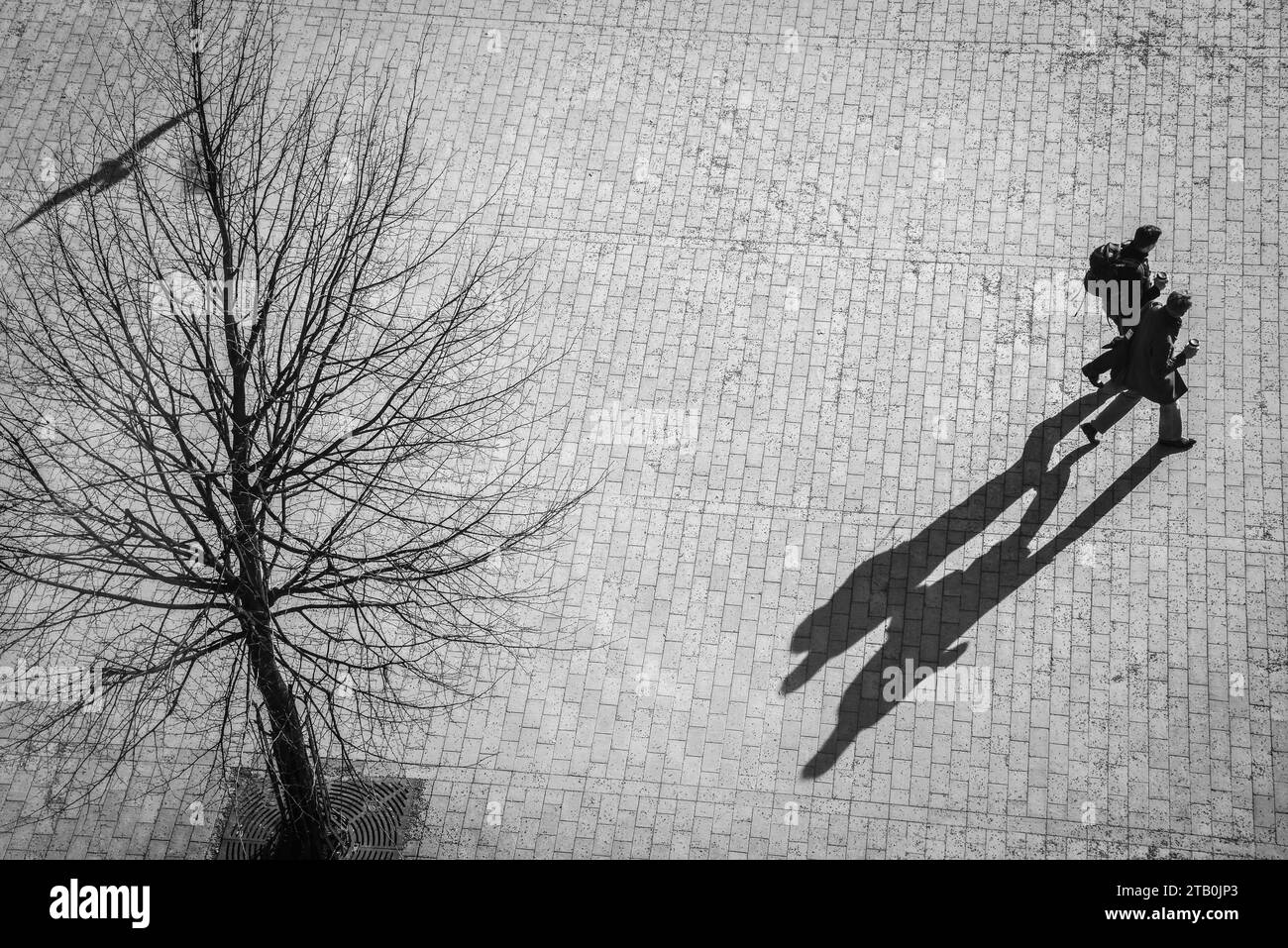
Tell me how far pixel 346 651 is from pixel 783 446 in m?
4.50

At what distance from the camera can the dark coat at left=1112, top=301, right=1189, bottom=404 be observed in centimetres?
1133

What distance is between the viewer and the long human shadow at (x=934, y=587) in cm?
1134

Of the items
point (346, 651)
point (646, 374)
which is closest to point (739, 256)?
point (646, 374)

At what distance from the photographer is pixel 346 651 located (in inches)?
454

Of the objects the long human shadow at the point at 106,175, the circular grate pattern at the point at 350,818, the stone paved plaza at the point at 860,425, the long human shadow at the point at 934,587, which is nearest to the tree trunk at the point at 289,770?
the circular grate pattern at the point at 350,818

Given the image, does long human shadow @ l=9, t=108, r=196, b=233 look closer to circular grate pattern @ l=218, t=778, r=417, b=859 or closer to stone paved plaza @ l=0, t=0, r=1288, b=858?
stone paved plaza @ l=0, t=0, r=1288, b=858

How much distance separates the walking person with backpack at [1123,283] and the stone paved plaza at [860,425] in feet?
3.10

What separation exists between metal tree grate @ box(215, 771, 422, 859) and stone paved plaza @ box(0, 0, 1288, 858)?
27 centimetres

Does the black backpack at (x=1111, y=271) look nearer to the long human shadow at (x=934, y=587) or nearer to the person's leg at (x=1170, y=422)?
the person's leg at (x=1170, y=422)

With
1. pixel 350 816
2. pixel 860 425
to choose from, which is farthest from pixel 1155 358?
pixel 350 816

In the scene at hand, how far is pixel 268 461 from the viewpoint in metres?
8.94

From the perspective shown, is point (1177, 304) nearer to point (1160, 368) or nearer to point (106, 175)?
point (1160, 368)
